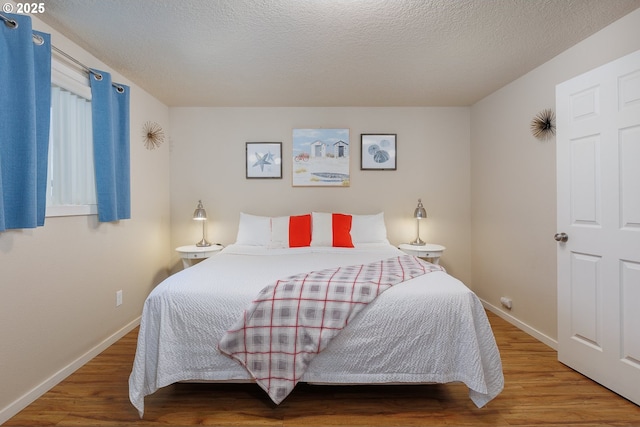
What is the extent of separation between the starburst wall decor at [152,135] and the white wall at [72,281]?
82 mm

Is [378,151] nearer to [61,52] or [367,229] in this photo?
[367,229]

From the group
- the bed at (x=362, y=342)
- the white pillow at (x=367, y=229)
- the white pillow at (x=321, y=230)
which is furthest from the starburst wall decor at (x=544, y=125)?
the white pillow at (x=321, y=230)

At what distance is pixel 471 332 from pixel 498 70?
2.34 metres

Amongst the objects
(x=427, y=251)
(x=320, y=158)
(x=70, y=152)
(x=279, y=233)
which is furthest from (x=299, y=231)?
(x=70, y=152)

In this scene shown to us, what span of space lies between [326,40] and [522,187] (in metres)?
2.22

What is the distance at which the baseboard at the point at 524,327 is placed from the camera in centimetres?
253

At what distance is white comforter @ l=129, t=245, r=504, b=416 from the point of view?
5.55ft

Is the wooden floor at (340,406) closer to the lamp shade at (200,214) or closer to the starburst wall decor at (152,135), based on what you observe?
the lamp shade at (200,214)

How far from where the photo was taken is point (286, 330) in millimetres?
1685

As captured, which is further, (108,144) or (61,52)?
(108,144)

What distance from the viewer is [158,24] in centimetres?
201

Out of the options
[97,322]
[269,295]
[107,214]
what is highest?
[107,214]

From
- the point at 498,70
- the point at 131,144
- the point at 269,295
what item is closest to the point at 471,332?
the point at 269,295

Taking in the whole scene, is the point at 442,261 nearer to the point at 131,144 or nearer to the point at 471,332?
the point at 471,332
